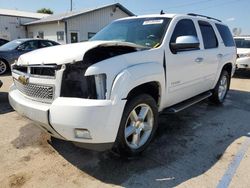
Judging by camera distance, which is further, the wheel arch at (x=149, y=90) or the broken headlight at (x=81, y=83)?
the wheel arch at (x=149, y=90)

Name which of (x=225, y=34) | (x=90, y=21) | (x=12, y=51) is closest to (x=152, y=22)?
(x=225, y=34)

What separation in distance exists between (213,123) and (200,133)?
72 centimetres

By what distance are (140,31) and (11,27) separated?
84.2ft

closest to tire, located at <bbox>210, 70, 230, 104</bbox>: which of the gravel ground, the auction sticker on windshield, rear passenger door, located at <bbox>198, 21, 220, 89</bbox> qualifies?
rear passenger door, located at <bbox>198, 21, 220, 89</bbox>

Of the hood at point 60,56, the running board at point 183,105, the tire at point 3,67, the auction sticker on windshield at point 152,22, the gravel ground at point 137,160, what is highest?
the auction sticker on windshield at point 152,22

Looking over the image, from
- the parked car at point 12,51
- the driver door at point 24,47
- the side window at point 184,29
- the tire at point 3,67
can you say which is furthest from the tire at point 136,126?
the tire at point 3,67

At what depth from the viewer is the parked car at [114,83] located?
284 centimetres

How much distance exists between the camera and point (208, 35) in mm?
5387

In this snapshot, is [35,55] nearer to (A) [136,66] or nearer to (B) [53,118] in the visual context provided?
(B) [53,118]

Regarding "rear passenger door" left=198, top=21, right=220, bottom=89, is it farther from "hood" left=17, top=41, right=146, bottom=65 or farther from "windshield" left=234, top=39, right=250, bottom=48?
"windshield" left=234, top=39, right=250, bottom=48

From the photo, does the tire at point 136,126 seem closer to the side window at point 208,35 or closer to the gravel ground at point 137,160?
the gravel ground at point 137,160

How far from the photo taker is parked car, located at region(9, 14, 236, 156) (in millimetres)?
2844

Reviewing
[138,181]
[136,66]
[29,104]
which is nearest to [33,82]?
[29,104]

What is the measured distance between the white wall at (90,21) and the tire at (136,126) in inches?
766
